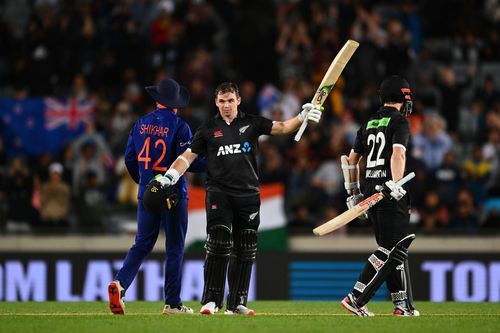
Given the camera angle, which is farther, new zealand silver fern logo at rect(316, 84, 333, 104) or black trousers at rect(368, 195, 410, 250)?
new zealand silver fern logo at rect(316, 84, 333, 104)

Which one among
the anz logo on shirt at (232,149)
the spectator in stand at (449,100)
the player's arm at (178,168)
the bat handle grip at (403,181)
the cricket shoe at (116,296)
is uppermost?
the spectator in stand at (449,100)

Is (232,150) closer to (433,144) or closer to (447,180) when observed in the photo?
(447,180)

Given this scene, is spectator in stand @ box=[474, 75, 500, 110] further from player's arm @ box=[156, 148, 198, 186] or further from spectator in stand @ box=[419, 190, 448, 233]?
player's arm @ box=[156, 148, 198, 186]

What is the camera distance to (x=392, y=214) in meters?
11.6

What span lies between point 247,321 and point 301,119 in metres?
2.17

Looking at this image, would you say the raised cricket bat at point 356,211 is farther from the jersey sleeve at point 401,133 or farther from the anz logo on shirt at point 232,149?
the anz logo on shirt at point 232,149

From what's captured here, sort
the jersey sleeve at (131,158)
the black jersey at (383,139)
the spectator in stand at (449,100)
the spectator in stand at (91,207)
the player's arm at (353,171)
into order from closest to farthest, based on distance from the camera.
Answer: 1. the black jersey at (383,139)
2. the player's arm at (353,171)
3. the jersey sleeve at (131,158)
4. the spectator in stand at (91,207)
5. the spectator in stand at (449,100)

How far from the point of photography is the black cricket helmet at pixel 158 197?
37.9 ft

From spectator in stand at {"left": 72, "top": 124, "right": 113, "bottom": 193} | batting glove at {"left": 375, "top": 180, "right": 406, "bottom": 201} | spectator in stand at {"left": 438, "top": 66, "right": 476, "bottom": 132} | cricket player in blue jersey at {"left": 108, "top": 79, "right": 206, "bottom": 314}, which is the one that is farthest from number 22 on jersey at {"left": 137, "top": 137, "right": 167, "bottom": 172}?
spectator in stand at {"left": 438, "top": 66, "right": 476, "bottom": 132}

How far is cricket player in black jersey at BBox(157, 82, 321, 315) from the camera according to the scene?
11680mm

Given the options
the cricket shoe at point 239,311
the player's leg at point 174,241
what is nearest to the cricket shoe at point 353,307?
the cricket shoe at point 239,311

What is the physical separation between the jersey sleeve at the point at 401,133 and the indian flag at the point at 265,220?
280 inches

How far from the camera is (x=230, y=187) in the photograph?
1170cm

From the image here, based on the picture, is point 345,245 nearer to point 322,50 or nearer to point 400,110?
point 322,50
